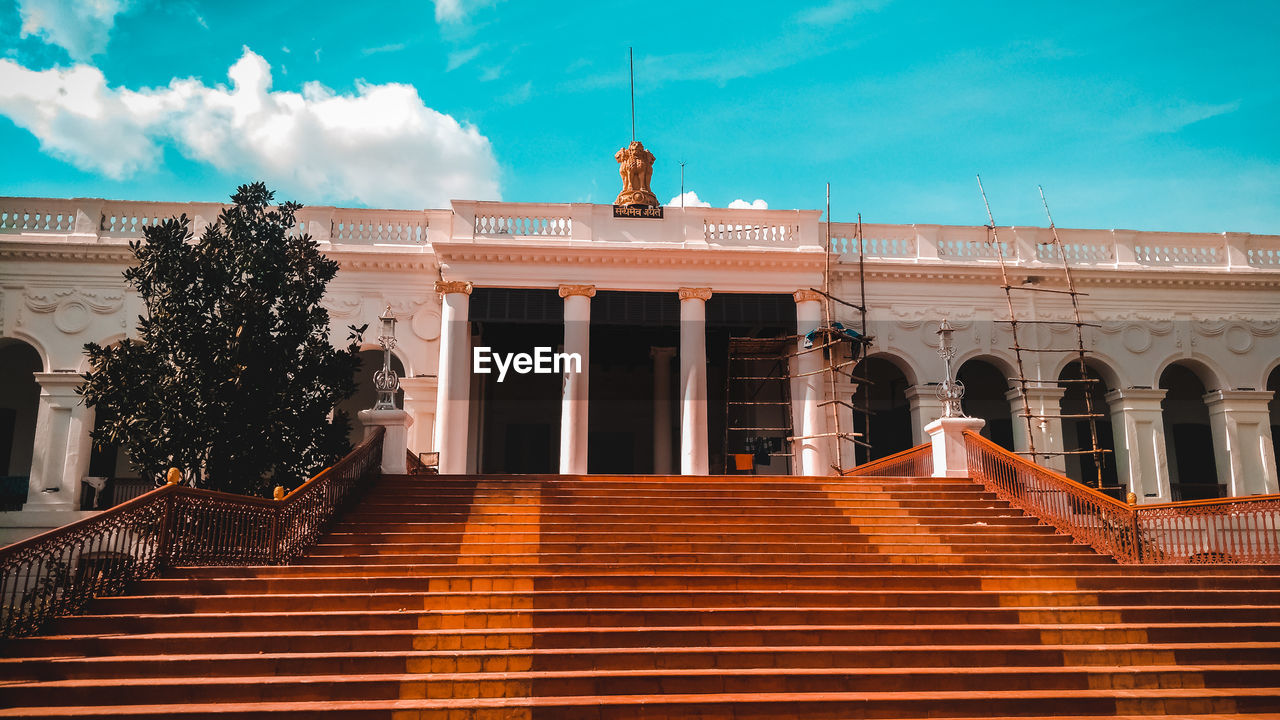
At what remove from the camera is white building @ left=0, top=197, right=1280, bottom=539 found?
19.6 m

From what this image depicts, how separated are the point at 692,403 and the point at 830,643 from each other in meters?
10.7

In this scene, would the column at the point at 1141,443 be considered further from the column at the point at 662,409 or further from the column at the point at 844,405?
the column at the point at 662,409

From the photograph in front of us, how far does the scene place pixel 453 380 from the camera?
744 inches

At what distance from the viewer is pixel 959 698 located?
7.69 metres

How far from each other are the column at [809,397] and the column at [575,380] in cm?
485

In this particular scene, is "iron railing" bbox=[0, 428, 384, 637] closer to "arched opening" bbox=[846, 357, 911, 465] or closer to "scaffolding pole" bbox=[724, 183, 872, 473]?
"scaffolding pole" bbox=[724, 183, 872, 473]

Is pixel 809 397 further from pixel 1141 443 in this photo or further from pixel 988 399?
pixel 1141 443

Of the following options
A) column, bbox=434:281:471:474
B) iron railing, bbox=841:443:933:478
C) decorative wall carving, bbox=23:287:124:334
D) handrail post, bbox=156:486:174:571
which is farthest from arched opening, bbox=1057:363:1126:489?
decorative wall carving, bbox=23:287:124:334

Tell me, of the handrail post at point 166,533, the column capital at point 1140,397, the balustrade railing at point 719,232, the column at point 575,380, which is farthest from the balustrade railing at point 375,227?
the column capital at point 1140,397

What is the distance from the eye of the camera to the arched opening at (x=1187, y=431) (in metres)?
23.2

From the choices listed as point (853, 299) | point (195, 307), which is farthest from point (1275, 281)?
point (195, 307)

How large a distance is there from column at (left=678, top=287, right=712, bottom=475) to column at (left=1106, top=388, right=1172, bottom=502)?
10.3 metres

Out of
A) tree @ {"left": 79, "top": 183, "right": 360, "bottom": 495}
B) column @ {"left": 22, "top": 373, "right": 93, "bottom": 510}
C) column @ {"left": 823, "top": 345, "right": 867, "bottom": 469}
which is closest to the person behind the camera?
tree @ {"left": 79, "top": 183, "right": 360, "bottom": 495}

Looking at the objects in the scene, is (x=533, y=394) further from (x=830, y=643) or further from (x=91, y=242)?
(x=830, y=643)
